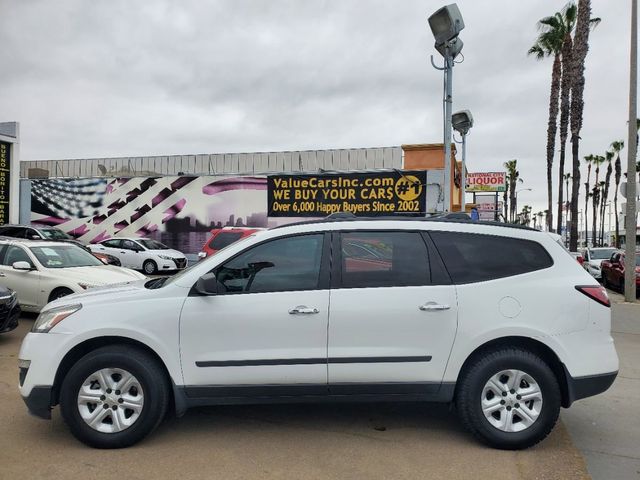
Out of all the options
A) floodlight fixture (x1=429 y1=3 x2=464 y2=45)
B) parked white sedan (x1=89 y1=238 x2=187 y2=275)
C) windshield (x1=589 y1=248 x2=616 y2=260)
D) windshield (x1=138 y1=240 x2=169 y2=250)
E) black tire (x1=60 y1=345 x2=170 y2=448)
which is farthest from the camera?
windshield (x1=589 y1=248 x2=616 y2=260)

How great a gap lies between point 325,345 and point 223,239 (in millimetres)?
8935

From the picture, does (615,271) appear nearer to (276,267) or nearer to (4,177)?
(276,267)

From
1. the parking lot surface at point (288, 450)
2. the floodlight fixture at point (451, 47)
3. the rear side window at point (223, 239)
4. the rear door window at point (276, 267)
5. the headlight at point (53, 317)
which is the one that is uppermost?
the floodlight fixture at point (451, 47)

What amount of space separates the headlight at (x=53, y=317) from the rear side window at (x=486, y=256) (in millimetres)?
2840

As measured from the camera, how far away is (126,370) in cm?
390

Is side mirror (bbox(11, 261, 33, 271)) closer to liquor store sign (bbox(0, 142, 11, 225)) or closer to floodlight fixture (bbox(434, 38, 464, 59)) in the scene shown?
floodlight fixture (bbox(434, 38, 464, 59))

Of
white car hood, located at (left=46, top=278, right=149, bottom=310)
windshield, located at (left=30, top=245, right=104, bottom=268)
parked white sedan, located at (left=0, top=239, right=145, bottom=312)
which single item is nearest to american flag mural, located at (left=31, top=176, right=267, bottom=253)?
windshield, located at (left=30, top=245, right=104, bottom=268)

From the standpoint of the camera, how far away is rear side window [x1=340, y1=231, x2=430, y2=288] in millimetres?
4070

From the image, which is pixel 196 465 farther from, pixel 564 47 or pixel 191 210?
pixel 564 47

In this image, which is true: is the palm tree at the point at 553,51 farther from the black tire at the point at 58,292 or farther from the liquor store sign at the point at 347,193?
the black tire at the point at 58,292

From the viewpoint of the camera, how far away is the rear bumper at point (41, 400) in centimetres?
392

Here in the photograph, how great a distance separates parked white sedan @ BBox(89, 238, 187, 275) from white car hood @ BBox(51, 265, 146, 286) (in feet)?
33.8

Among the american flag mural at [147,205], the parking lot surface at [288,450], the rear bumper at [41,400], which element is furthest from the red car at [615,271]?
the rear bumper at [41,400]

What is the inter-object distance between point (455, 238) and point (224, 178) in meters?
21.1
